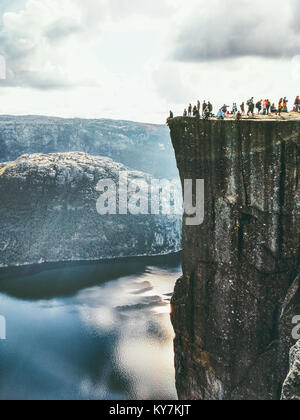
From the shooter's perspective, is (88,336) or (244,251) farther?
(88,336)

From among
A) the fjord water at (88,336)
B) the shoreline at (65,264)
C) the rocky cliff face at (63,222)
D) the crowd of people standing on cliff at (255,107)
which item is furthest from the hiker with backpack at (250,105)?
the rocky cliff face at (63,222)

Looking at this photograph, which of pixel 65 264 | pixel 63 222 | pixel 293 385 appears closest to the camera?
pixel 293 385

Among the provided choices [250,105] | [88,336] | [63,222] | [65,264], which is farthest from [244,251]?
[63,222]

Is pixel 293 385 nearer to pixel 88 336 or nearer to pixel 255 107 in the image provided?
pixel 255 107

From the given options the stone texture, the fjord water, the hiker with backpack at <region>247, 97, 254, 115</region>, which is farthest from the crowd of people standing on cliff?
the fjord water

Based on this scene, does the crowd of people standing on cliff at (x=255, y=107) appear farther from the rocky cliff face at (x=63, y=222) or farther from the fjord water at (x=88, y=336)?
the rocky cliff face at (x=63, y=222)

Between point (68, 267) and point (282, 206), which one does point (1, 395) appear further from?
point (68, 267)

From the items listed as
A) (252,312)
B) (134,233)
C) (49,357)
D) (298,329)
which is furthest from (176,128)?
(134,233)
